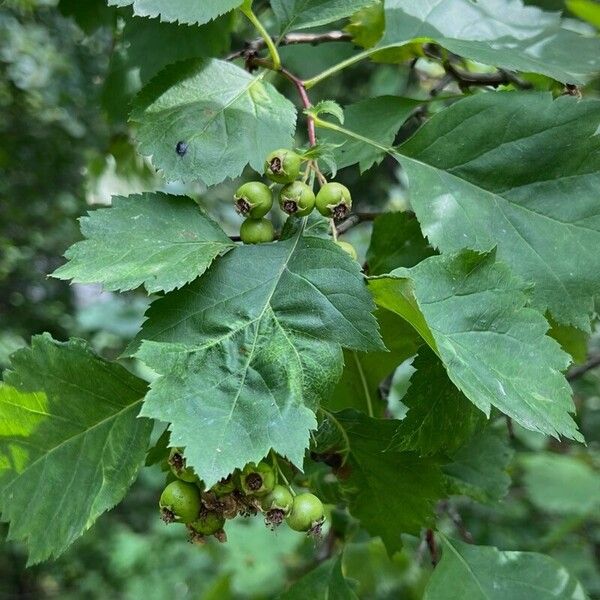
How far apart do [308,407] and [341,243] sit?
0.24 m

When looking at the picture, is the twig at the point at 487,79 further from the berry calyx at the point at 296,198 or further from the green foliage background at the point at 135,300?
the berry calyx at the point at 296,198

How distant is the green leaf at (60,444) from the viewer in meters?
0.99

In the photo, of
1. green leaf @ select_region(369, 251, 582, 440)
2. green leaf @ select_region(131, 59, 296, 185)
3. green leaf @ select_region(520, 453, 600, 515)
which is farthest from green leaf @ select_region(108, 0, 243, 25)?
green leaf @ select_region(520, 453, 600, 515)

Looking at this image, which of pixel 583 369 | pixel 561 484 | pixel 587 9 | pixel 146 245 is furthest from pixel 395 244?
pixel 561 484

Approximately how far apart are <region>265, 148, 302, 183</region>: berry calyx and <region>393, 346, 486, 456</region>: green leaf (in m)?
0.26

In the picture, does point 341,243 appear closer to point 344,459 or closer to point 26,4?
point 344,459

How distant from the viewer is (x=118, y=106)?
152 cm

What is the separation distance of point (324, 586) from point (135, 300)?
2.44m

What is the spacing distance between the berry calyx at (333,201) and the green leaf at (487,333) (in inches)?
4.5

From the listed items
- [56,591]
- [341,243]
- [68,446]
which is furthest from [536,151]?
[56,591]

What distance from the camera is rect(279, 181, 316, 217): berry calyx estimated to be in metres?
0.97

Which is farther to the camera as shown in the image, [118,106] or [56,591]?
[56,591]

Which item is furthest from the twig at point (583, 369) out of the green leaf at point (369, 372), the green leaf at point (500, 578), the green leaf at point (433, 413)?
the green leaf at point (433, 413)

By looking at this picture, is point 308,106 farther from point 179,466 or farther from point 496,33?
point 179,466
